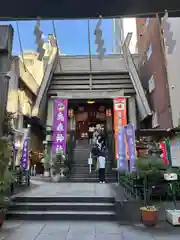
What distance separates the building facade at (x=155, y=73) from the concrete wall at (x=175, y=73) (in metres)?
0.33

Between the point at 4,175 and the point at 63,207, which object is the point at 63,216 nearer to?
the point at 63,207

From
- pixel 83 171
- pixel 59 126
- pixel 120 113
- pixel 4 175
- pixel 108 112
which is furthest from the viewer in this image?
pixel 108 112

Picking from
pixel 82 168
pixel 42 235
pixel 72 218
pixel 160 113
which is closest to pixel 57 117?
pixel 82 168

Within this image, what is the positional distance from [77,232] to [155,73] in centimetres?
1193

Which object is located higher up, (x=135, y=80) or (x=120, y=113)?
(x=135, y=80)

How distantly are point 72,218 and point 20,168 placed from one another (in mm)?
4247

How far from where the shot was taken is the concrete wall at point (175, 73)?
36.7 feet

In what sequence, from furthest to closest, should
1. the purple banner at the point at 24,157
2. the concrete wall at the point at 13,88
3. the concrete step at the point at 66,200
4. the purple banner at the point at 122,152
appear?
the concrete wall at the point at 13,88
the purple banner at the point at 24,157
the purple banner at the point at 122,152
the concrete step at the point at 66,200

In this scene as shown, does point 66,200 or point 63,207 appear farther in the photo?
point 66,200

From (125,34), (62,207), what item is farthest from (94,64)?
(62,207)

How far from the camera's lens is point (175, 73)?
11.7m

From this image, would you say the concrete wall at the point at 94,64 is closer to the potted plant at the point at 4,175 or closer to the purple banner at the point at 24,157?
the purple banner at the point at 24,157

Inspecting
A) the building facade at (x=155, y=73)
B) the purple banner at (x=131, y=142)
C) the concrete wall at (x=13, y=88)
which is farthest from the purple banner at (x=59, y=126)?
the purple banner at (x=131, y=142)

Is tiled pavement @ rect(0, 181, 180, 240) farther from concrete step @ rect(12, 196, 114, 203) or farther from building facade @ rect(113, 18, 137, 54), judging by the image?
building facade @ rect(113, 18, 137, 54)
